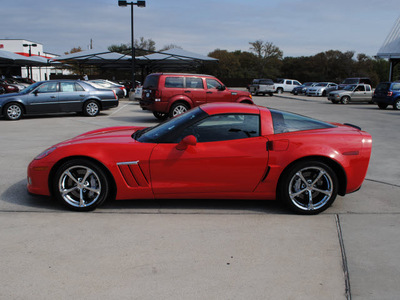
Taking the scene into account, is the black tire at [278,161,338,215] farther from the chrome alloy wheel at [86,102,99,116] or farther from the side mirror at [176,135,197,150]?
the chrome alloy wheel at [86,102,99,116]

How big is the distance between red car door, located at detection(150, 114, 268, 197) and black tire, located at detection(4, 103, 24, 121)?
473 inches

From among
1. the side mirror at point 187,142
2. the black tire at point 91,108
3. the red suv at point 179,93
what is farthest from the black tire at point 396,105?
the side mirror at point 187,142

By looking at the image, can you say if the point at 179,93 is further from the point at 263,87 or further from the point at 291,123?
the point at 263,87

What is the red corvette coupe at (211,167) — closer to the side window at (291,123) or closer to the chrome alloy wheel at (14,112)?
the side window at (291,123)

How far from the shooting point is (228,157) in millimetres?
4648

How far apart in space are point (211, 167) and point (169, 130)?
729 millimetres

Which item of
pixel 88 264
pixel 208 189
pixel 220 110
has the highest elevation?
pixel 220 110

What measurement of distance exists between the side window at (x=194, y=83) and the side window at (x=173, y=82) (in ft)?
0.86

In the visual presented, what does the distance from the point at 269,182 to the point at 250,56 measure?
80.1 m

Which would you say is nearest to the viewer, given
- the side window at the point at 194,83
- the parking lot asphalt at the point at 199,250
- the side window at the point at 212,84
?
the parking lot asphalt at the point at 199,250

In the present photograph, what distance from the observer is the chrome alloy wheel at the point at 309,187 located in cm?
468

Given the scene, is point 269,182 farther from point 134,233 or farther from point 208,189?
point 134,233

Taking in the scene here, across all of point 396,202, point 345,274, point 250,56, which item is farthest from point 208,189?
point 250,56

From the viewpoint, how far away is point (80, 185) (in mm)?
4691
